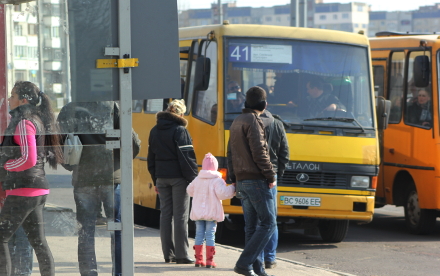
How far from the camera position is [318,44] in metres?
9.59

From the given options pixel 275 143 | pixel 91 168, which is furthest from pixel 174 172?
pixel 91 168

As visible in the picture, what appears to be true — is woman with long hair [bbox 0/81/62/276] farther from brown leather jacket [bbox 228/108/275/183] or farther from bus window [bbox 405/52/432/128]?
bus window [bbox 405/52/432/128]

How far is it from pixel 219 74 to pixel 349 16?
147m

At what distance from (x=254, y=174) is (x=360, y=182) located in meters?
3.18

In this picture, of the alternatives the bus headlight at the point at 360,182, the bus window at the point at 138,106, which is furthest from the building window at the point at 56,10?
the bus window at the point at 138,106

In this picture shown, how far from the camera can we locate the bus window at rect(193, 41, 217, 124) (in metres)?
9.08

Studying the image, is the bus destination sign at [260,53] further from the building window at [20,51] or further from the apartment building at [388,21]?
the apartment building at [388,21]

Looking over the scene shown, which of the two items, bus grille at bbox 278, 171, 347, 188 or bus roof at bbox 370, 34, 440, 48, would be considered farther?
bus roof at bbox 370, 34, 440, 48

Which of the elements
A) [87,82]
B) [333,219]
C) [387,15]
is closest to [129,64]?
[87,82]

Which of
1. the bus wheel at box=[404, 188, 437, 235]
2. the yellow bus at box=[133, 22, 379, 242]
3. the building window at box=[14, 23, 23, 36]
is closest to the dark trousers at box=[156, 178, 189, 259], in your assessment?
the yellow bus at box=[133, 22, 379, 242]

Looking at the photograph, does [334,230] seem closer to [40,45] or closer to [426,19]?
[40,45]

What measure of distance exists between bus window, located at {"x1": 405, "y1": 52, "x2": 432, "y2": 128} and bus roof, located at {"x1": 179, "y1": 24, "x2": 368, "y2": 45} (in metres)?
1.51

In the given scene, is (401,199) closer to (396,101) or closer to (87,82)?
(396,101)

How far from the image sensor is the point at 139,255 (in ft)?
25.7
